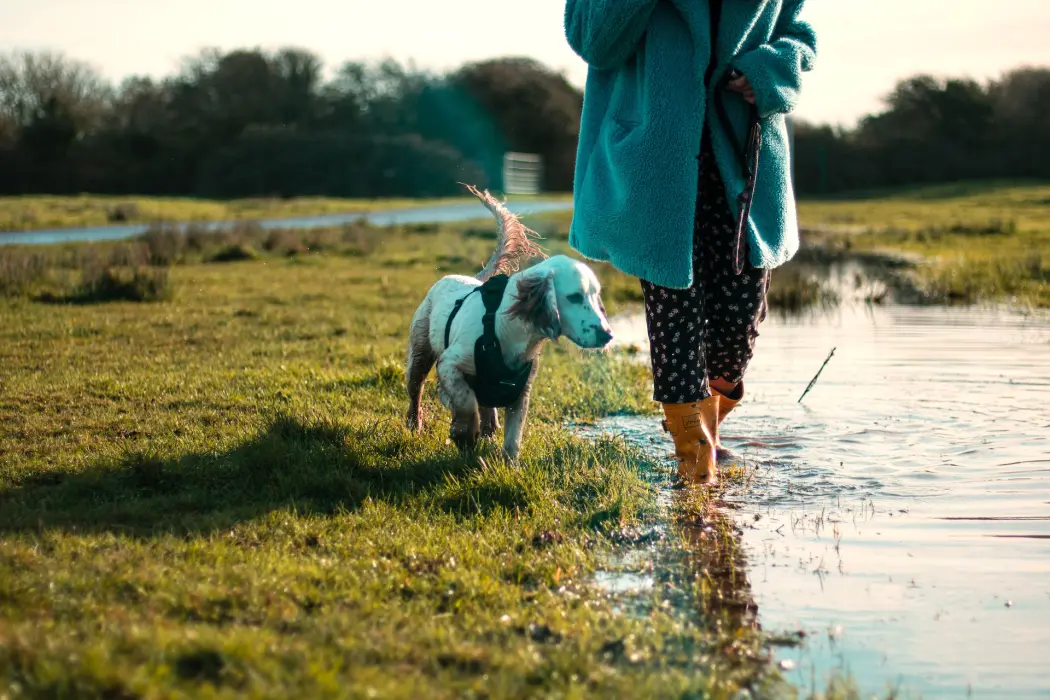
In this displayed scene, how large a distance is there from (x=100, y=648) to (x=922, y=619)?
2668mm

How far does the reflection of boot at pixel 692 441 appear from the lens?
528 cm

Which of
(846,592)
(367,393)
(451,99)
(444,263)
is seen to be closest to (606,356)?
(367,393)

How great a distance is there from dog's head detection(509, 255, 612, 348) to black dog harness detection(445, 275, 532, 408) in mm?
248

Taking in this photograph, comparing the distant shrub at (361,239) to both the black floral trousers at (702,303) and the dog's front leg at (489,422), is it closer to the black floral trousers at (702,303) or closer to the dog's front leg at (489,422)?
the dog's front leg at (489,422)

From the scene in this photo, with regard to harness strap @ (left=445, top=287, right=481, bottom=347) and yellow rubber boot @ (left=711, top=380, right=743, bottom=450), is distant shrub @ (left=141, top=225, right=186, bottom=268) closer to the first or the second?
harness strap @ (left=445, top=287, right=481, bottom=347)

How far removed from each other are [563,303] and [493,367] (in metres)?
0.59

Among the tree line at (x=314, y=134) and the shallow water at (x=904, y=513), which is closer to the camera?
the shallow water at (x=904, y=513)

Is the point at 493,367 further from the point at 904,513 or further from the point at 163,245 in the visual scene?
the point at 163,245

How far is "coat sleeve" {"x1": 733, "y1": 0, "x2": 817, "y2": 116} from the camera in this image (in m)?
4.85

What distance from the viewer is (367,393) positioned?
24.1ft

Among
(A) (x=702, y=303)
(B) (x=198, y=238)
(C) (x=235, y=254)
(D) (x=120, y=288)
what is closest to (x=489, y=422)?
(A) (x=702, y=303)

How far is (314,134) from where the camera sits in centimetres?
4759

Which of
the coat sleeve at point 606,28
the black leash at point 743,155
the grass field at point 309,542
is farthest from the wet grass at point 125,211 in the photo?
the black leash at point 743,155

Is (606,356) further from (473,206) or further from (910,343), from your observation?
(473,206)
